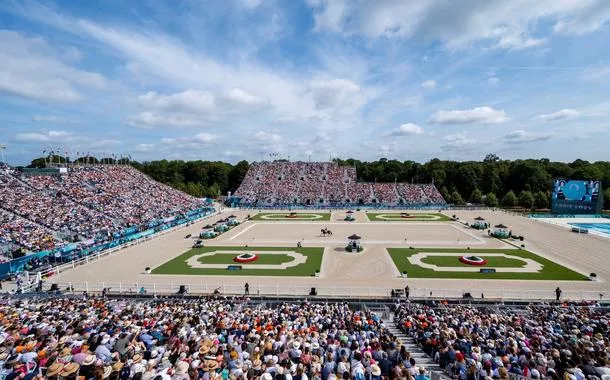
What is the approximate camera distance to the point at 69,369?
8.88 metres

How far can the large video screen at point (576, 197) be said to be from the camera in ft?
186

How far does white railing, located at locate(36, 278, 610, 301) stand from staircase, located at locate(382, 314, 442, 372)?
17.2ft

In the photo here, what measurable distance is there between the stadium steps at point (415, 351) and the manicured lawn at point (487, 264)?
1562cm

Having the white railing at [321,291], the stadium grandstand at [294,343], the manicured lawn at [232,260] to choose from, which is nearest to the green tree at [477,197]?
the white railing at [321,291]

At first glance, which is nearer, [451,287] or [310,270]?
[451,287]

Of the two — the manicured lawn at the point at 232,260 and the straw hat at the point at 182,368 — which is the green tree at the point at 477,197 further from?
the straw hat at the point at 182,368

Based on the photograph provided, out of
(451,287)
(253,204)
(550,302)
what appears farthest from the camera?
(253,204)

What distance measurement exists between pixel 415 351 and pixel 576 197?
64.6 meters

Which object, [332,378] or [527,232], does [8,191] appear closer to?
[332,378]

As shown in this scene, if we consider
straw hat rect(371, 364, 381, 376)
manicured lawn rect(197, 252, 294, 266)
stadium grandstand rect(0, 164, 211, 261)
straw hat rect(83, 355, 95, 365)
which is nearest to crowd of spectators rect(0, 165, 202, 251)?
stadium grandstand rect(0, 164, 211, 261)

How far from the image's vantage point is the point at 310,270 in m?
27.9

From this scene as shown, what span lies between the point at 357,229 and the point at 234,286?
2719 centimetres

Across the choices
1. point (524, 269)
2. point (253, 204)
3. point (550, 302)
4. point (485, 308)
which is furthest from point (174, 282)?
point (253, 204)

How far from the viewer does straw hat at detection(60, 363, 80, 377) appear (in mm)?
8788
